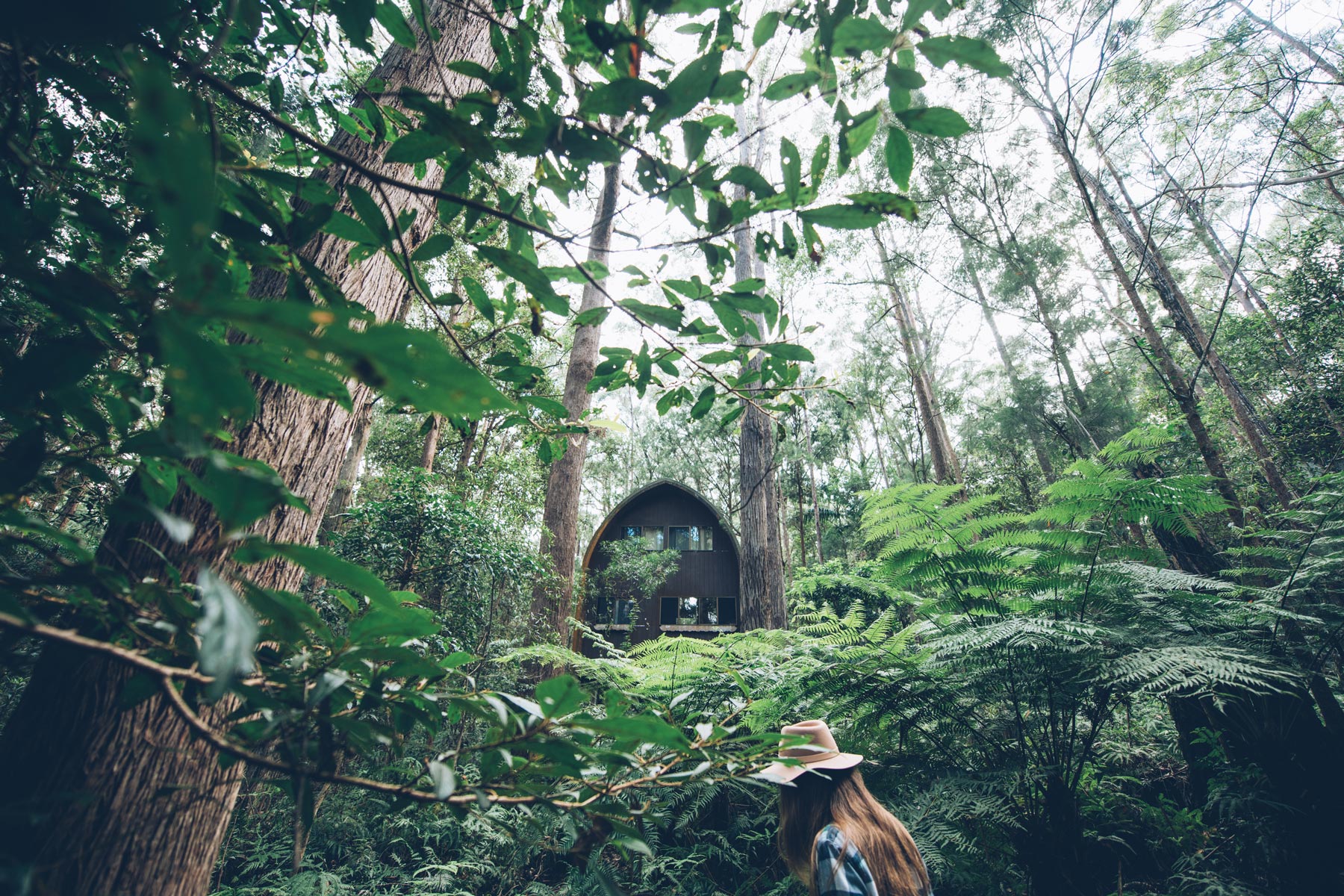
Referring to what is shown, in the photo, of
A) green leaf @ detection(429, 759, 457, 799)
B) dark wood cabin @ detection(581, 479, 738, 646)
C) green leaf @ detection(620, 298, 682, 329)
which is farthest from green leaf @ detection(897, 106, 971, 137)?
dark wood cabin @ detection(581, 479, 738, 646)

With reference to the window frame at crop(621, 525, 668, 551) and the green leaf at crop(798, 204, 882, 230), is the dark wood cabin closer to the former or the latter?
the window frame at crop(621, 525, 668, 551)

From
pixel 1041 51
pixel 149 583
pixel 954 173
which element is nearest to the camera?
pixel 149 583

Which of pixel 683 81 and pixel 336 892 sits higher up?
pixel 683 81

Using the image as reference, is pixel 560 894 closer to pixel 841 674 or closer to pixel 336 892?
pixel 336 892

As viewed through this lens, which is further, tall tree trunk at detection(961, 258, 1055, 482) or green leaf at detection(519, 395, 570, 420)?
tall tree trunk at detection(961, 258, 1055, 482)

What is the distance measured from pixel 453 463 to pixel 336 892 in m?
9.90

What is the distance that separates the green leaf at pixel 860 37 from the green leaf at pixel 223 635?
79cm

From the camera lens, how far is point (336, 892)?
8.61 feet

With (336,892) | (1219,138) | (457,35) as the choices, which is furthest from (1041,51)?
(336,892)

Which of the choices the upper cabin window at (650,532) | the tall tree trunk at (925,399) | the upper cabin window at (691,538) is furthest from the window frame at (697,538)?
the tall tree trunk at (925,399)

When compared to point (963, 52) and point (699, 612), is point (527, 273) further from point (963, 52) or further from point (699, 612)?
point (699, 612)

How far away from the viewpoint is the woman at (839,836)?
157 cm

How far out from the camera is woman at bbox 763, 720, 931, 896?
1.57 meters

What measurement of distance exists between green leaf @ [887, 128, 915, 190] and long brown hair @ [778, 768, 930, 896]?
5.87ft
